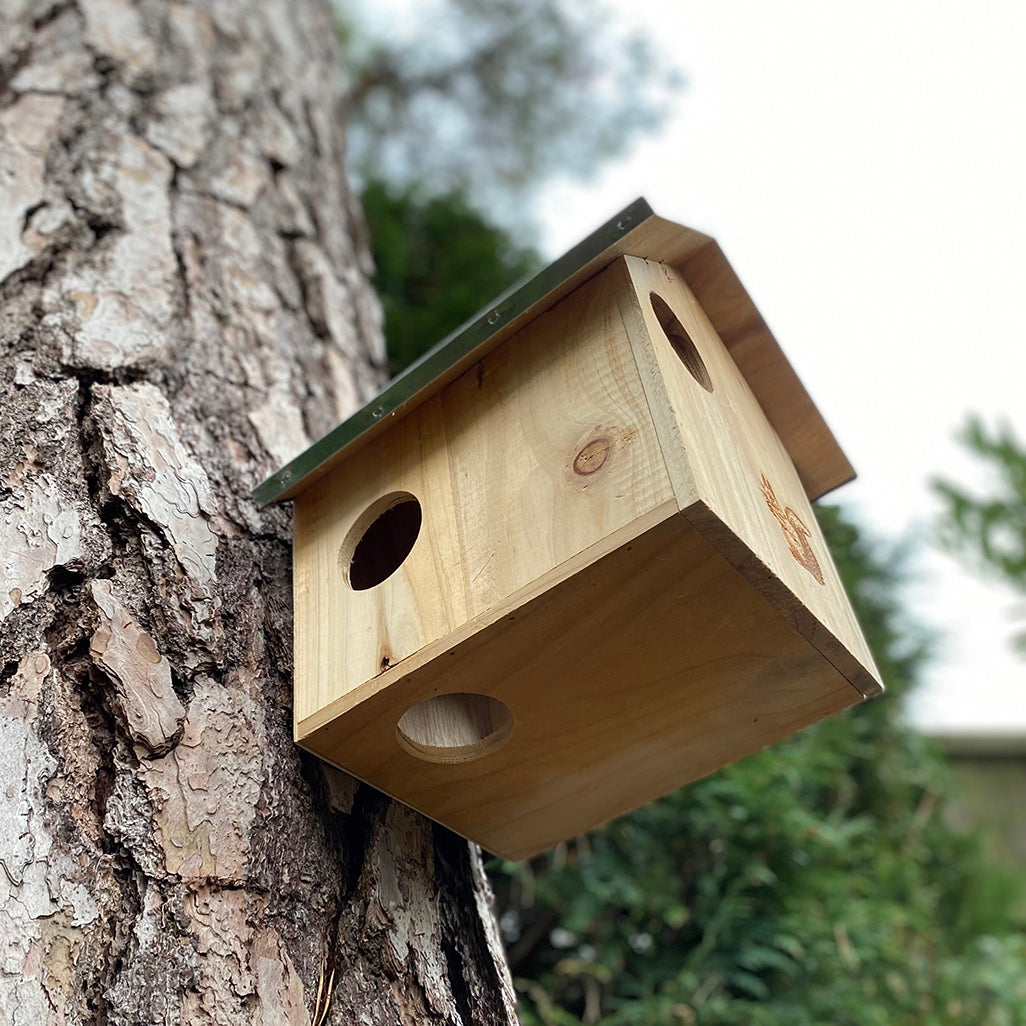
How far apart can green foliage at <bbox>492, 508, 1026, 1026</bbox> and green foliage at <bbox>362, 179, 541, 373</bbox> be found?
1.42 meters

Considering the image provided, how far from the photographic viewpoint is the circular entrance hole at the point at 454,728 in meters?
1.30

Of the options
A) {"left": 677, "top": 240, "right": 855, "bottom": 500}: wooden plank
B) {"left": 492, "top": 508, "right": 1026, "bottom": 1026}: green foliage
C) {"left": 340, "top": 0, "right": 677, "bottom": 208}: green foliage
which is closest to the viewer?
{"left": 677, "top": 240, "right": 855, "bottom": 500}: wooden plank

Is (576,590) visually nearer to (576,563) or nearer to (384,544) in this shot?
(576,563)

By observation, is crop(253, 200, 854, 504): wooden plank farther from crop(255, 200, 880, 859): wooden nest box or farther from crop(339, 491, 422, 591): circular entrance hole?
crop(339, 491, 422, 591): circular entrance hole

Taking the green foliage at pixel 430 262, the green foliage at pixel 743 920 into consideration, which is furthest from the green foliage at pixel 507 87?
the green foliage at pixel 743 920

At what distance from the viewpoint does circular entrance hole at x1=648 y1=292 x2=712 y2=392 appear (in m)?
1.36

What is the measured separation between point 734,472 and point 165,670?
0.71 m

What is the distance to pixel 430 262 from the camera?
3.84m

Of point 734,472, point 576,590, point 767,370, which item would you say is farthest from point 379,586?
point 767,370

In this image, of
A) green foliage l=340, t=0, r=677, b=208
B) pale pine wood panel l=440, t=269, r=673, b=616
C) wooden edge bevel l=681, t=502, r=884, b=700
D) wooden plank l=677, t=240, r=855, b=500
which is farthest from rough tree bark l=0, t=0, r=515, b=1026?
green foliage l=340, t=0, r=677, b=208

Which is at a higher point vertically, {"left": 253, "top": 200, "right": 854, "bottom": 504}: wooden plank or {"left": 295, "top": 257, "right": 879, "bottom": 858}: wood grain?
{"left": 253, "top": 200, "right": 854, "bottom": 504}: wooden plank

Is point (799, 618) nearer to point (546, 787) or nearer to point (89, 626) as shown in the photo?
point (546, 787)

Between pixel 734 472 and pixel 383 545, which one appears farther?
pixel 383 545

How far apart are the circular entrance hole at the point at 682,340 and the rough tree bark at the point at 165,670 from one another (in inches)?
24.1
